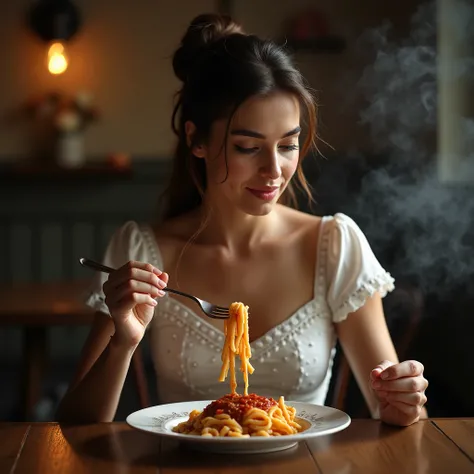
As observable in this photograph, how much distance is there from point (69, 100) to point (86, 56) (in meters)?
0.31

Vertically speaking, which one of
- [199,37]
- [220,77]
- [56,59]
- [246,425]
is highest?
[56,59]

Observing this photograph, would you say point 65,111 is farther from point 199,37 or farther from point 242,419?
point 242,419

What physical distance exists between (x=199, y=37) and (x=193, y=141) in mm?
255

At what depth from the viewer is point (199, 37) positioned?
A: 2.25m

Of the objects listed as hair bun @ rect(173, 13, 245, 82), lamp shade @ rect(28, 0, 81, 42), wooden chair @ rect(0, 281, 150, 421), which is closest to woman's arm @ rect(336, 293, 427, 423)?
hair bun @ rect(173, 13, 245, 82)

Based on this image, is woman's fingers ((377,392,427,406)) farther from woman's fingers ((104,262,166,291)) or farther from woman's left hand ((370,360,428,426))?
woman's fingers ((104,262,166,291))

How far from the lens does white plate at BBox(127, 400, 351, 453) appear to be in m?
1.41

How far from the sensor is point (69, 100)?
5812 millimetres

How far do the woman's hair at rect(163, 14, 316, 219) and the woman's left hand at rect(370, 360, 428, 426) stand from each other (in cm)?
74

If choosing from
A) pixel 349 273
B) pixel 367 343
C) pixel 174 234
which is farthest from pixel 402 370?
pixel 174 234

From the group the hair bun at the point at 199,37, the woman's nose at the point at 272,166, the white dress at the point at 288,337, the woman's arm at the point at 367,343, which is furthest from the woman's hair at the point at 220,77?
the woman's arm at the point at 367,343

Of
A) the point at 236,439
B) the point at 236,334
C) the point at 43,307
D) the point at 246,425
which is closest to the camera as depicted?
the point at 236,439

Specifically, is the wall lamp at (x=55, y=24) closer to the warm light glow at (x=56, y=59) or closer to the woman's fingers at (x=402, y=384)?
the warm light glow at (x=56, y=59)

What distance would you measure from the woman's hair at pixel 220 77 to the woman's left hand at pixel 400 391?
0.74m
